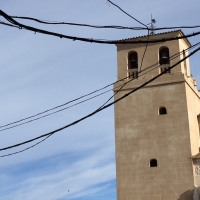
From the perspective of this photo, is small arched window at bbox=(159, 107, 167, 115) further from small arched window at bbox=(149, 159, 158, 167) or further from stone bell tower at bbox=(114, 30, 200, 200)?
small arched window at bbox=(149, 159, 158, 167)

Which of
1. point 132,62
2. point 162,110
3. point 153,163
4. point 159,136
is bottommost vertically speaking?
point 153,163

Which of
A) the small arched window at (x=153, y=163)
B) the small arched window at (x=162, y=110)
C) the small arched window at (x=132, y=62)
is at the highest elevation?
the small arched window at (x=132, y=62)

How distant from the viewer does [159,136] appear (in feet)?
64.3

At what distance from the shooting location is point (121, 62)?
71.5 feet

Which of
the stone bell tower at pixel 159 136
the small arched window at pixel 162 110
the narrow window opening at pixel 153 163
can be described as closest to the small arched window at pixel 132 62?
the stone bell tower at pixel 159 136

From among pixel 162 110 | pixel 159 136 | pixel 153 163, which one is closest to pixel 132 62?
pixel 162 110

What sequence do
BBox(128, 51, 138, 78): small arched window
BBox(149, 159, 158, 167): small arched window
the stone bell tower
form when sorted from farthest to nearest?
BBox(128, 51, 138, 78): small arched window → BBox(149, 159, 158, 167): small arched window → the stone bell tower

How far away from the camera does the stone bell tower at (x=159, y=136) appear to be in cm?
1881

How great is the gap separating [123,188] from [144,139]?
2233 mm

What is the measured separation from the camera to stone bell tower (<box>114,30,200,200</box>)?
61.7 feet

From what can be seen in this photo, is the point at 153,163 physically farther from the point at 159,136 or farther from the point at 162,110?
the point at 162,110

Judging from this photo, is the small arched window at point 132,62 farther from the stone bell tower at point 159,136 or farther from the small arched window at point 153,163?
the small arched window at point 153,163

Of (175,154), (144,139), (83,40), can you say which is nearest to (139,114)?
(144,139)

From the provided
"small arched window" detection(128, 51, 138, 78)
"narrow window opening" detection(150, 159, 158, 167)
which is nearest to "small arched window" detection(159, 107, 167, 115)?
"narrow window opening" detection(150, 159, 158, 167)
